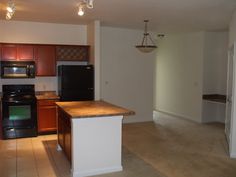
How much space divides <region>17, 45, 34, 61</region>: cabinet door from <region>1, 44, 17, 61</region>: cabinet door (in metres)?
0.08

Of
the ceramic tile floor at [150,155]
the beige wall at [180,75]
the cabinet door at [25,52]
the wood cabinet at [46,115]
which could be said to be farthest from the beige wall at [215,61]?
the cabinet door at [25,52]

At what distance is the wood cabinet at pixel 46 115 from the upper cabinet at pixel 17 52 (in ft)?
3.54

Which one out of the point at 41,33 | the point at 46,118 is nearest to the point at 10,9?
the point at 41,33

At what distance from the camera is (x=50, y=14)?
5238 millimetres

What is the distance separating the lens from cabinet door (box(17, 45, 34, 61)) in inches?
231

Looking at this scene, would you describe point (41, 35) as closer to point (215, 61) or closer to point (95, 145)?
point (95, 145)

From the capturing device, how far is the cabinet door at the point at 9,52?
18.9 feet

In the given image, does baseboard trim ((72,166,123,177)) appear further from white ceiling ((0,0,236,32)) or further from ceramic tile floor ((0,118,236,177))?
white ceiling ((0,0,236,32))

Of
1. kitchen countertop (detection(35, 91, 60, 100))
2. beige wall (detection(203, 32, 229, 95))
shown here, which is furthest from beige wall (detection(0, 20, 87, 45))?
beige wall (detection(203, 32, 229, 95))

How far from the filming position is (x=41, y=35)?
624cm

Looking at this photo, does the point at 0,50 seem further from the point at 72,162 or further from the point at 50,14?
the point at 72,162

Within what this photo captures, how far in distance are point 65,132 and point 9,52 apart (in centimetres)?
265

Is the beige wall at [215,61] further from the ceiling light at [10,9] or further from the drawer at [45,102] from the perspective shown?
the ceiling light at [10,9]

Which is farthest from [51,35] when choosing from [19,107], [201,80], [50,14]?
[201,80]
